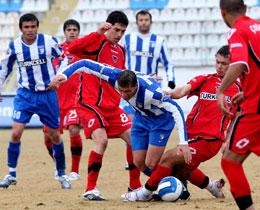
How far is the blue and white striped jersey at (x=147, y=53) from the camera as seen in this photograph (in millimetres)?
10062

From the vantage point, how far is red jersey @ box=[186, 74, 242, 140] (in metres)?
6.37

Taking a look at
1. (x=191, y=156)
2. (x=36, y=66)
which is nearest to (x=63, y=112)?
(x=36, y=66)

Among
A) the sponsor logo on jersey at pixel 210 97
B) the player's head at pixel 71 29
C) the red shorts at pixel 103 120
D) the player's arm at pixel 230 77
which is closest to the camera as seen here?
the player's arm at pixel 230 77

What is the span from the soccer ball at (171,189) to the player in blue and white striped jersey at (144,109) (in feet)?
1.11

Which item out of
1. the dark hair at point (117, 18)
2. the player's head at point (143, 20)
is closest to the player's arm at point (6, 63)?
the dark hair at point (117, 18)

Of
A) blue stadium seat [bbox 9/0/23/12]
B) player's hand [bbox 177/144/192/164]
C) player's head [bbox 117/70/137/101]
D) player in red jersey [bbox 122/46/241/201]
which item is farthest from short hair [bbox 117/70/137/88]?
blue stadium seat [bbox 9/0/23/12]

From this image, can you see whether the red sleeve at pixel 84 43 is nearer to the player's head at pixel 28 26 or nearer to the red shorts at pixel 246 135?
the player's head at pixel 28 26

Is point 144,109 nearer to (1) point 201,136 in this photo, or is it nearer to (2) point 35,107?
(1) point 201,136

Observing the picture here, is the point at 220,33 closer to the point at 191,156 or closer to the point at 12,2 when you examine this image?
the point at 12,2

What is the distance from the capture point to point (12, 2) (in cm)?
2217

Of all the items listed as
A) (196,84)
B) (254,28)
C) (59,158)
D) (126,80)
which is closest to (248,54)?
(254,28)

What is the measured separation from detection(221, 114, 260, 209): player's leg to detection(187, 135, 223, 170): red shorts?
64.5 inches

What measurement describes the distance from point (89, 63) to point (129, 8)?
48.4 ft

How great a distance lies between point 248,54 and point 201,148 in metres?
1.94
